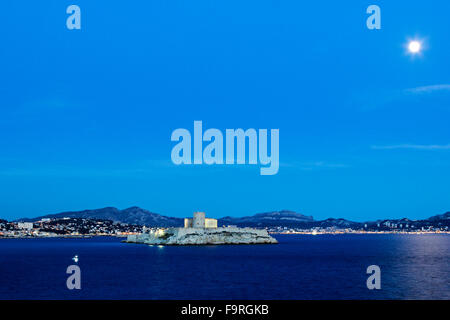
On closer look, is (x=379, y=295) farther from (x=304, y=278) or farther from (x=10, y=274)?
(x=10, y=274)

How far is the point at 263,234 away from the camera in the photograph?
184 meters

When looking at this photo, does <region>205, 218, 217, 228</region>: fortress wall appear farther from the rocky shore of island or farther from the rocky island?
the rocky shore of island

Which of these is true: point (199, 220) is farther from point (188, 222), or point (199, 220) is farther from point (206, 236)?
point (206, 236)

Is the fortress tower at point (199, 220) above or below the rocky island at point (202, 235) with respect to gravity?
above

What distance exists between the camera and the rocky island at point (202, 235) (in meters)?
159

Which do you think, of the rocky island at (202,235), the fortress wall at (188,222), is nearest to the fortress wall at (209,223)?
the rocky island at (202,235)

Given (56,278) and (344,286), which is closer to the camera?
(344,286)

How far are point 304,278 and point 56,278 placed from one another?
108ft

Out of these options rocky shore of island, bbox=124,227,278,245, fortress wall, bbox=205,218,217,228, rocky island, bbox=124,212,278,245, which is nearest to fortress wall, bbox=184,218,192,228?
rocky island, bbox=124,212,278,245

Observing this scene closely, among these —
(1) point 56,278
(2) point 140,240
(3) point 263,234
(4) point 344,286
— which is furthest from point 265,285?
(2) point 140,240

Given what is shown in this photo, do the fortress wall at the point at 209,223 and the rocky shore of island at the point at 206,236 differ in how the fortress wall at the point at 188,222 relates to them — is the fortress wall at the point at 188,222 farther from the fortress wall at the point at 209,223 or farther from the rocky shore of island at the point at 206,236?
the fortress wall at the point at 209,223

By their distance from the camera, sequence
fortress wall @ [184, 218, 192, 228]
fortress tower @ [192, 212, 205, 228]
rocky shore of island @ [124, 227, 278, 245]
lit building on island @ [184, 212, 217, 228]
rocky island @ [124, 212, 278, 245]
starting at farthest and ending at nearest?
fortress wall @ [184, 218, 192, 228]
rocky shore of island @ [124, 227, 278, 245]
rocky island @ [124, 212, 278, 245]
lit building on island @ [184, 212, 217, 228]
fortress tower @ [192, 212, 205, 228]

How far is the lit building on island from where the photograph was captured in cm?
15650

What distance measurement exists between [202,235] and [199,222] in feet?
19.3
